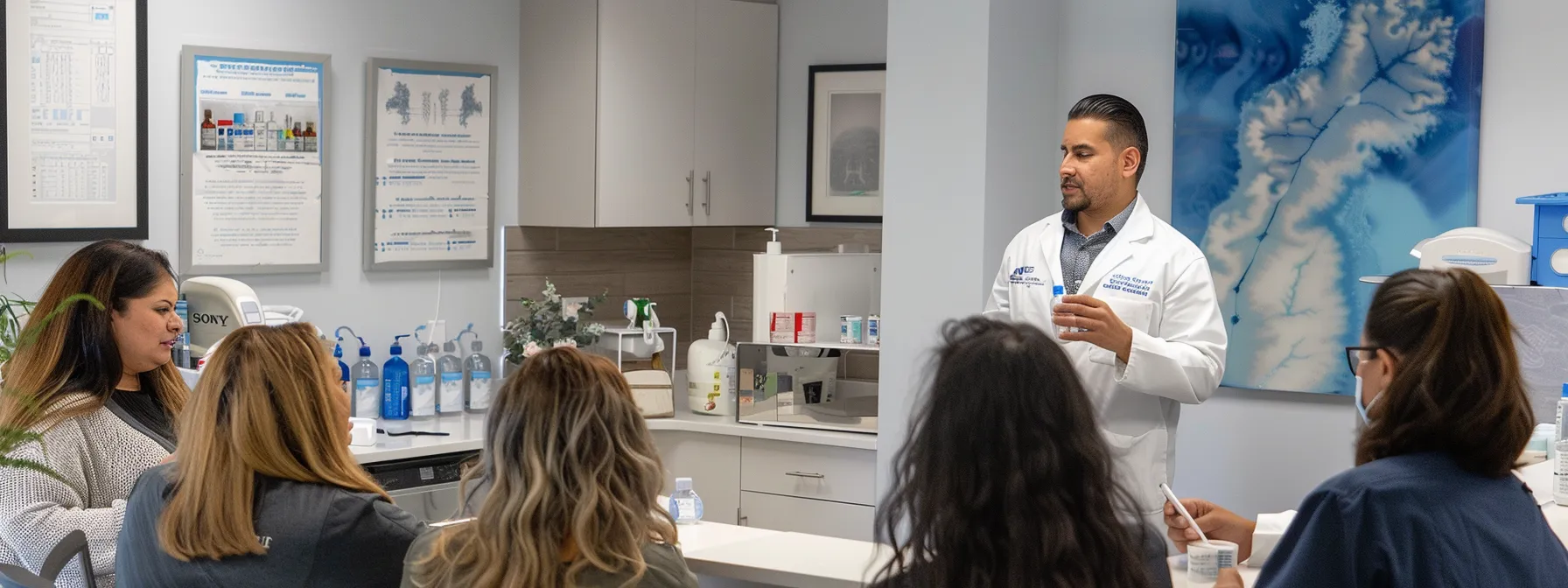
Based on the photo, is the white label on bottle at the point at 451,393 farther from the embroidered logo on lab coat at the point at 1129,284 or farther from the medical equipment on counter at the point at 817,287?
the embroidered logo on lab coat at the point at 1129,284

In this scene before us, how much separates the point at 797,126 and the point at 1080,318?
7.40 feet

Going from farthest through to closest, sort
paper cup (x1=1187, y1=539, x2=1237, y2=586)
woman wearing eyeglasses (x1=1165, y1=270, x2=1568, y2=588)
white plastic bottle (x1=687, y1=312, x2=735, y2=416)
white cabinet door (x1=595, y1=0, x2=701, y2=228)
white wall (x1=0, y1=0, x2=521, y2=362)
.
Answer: white cabinet door (x1=595, y1=0, x2=701, y2=228)
white plastic bottle (x1=687, y1=312, x2=735, y2=416)
white wall (x1=0, y1=0, x2=521, y2=362)
paper cup (x1=1187, y1=539, x2=1237, y2=586)
woman wearing eyeglasses (x1=1165, y1=270, x2=1568, y2=588)

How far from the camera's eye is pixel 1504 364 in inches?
65.0

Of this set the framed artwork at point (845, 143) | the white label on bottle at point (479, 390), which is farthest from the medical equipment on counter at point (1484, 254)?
the white label on bottle at point (479, 390)

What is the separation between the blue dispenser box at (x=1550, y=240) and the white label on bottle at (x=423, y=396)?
2.87 metres

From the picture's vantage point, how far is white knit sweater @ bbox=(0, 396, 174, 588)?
7.57 ft

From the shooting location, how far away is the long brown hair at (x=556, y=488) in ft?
5.89

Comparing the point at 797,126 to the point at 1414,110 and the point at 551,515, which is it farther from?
the point at 551,515

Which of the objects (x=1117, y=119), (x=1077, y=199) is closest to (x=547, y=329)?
(x=1077, y=199)

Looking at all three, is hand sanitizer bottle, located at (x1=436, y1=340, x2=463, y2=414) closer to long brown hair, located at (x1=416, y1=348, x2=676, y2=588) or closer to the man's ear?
the man's ear

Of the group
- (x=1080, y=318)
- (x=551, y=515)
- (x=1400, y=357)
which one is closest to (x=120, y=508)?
(x=551, y=515)

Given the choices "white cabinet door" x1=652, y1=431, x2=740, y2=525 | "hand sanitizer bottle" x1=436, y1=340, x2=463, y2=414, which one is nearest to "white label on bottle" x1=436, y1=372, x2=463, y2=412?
"hand sanitizer bottle" x1=436, y1=340, x2=463, y2=414

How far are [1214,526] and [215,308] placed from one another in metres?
2.59

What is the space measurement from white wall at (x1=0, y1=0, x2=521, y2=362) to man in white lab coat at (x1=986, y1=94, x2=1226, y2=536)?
2.06 m
